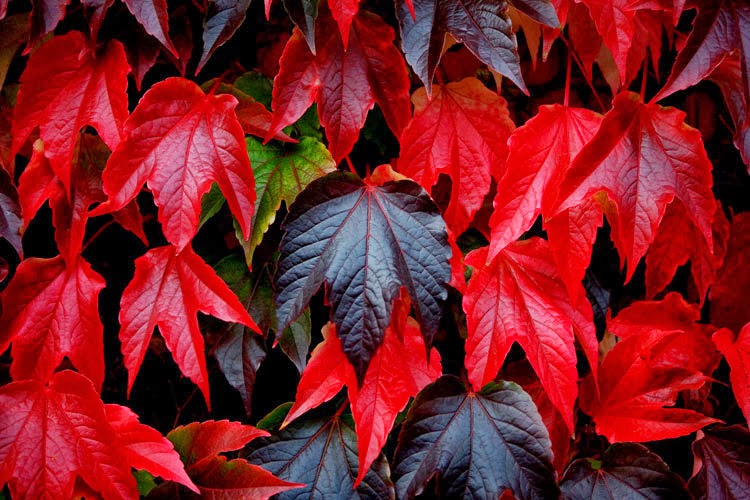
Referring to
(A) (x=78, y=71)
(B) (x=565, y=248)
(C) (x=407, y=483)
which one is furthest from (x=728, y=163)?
(A) (x=78, y=71)

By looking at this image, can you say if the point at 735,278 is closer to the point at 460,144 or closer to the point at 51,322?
the point at 460,144

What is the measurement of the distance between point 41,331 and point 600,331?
0.79 meters

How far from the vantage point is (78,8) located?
858 mm

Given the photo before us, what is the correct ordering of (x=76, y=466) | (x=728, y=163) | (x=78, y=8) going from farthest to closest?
(x=728, y=163) → (x=78, y=8) → (x=76, y=466)

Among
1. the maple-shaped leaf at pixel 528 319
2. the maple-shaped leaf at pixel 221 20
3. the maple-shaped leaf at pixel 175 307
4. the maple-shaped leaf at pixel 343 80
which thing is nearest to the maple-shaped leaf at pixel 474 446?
the maple-shaped leaf at pixel 528 319

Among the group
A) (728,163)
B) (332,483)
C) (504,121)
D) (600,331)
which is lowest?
(332,483)

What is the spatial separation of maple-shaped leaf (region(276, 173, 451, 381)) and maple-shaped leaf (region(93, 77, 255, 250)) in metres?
0.07

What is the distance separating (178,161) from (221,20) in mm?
182

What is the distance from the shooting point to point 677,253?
0.88 meters

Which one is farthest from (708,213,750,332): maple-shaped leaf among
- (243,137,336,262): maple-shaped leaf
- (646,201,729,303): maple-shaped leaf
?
(243,137,336,262): maple-shaped leaf

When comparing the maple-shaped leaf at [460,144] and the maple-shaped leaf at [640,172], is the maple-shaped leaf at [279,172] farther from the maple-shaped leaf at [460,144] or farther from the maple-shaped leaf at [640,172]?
the maple-shaped leaf at [640,172]

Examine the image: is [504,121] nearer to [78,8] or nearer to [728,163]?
[728,163]

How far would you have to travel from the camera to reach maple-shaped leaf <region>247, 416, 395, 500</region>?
0.81 m

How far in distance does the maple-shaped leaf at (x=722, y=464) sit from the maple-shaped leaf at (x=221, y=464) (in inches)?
21.1
